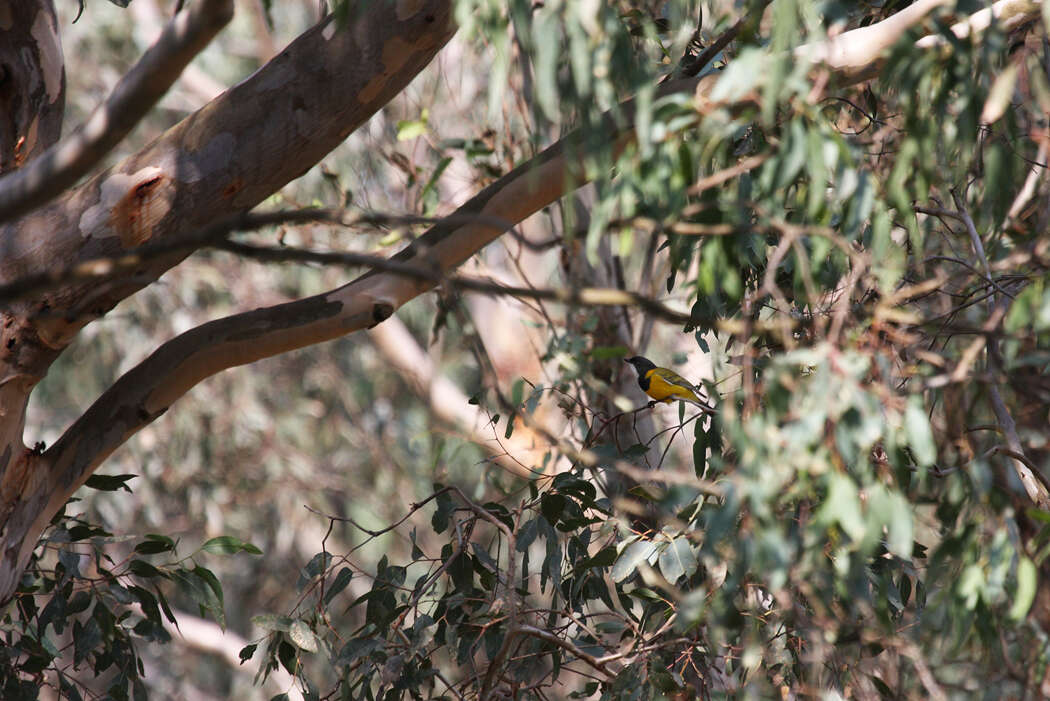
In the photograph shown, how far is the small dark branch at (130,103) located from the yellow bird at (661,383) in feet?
6.78

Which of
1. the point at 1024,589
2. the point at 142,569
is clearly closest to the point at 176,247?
the point at 1024,589

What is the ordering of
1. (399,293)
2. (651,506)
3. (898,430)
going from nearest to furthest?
(898,430), (399,293), (651,506)

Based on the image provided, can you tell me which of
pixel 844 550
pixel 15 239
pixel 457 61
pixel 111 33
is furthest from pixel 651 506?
pixel 111 33

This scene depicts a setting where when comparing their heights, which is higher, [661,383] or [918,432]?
[918,432]

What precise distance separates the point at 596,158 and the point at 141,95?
565 mm

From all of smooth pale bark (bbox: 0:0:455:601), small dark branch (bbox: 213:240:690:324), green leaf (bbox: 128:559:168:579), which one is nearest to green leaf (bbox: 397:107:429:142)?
smooth pale bark (bbox: 0:0:455:601)

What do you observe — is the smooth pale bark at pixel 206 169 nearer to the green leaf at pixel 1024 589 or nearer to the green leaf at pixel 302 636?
the green leaf at pixel 302 636

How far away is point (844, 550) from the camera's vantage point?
61.1 inches

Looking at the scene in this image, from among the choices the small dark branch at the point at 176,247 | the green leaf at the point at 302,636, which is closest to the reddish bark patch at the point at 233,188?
the small dark branch at the point at 176,247

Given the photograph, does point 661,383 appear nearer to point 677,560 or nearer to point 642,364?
point 642,364

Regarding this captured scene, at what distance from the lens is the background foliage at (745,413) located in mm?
1374

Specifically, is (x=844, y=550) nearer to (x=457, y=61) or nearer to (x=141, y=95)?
(x=141, y=95)

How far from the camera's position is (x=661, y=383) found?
3469 mm

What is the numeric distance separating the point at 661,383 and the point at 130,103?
2315 mm
